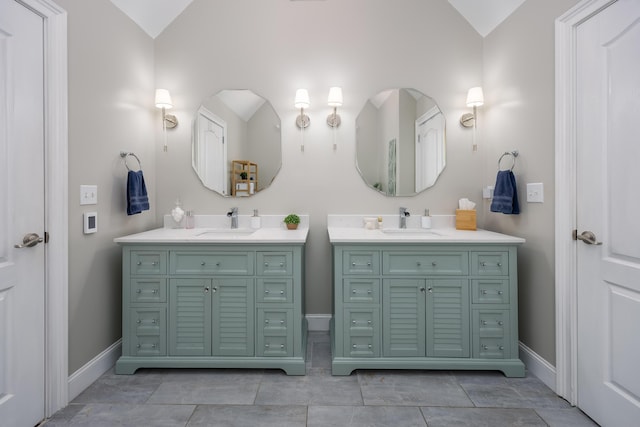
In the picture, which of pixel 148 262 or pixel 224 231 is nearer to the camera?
pixel 148 262

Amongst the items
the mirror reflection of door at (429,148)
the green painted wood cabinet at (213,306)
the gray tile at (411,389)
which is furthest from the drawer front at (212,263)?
the mirror reflection of door at (429,148)

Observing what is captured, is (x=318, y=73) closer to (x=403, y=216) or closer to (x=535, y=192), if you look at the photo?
(x=403, y=216)

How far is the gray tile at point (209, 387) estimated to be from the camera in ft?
6.12

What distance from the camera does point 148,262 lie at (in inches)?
83.7

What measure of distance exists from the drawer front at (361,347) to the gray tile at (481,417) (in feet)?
1.42

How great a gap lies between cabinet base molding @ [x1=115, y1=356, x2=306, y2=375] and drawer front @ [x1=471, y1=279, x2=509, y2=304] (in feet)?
3.77

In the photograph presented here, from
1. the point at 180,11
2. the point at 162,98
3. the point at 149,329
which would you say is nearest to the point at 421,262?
the point at 149,329

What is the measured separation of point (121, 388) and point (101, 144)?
4.89 feet

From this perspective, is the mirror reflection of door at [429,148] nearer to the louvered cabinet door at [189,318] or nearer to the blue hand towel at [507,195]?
the blue hand towel at [507,195]

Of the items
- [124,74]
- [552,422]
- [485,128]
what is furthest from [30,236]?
[485,128]

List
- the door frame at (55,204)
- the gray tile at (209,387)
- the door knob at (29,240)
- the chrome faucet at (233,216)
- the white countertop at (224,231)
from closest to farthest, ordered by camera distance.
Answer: the door knob at (29,240)
the door frame at (55,204)
the gray tile at (209,387)
the white countertop at (224,231)
the chrome faucet at (233,216)

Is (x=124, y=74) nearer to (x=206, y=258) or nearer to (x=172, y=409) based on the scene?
(x=206, y=258)

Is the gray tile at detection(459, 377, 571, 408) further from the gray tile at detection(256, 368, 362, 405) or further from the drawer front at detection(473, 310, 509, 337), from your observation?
the gray tile at detection(256, 368, 362, 405)

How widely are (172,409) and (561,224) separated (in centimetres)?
234
